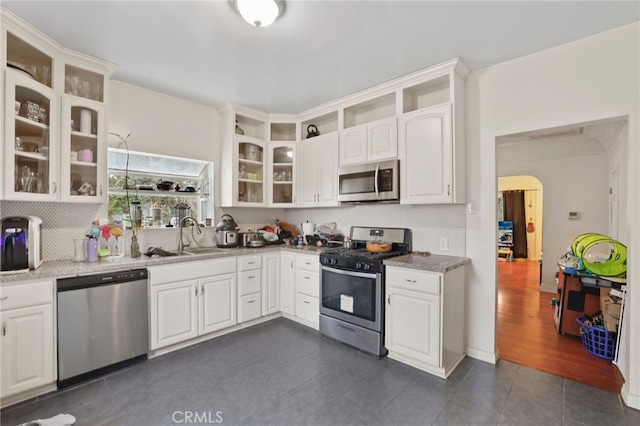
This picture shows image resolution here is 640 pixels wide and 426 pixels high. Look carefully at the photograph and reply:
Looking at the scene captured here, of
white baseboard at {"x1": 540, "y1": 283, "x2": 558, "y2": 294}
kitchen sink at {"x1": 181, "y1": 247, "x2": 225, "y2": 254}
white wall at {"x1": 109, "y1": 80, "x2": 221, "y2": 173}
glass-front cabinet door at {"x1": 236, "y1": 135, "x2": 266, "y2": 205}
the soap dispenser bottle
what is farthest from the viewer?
white baseboard at {"x1": 540, "y1": 283, "x2": 558, "y2": 294}

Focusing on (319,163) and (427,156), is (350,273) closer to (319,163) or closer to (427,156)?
(427,156)

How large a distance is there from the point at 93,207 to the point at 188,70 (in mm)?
1577

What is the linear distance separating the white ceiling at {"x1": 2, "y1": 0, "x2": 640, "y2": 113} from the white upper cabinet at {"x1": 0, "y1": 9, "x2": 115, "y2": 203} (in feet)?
0.49

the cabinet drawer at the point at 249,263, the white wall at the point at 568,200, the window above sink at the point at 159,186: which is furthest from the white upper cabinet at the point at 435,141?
the white wall at the point at 568,200

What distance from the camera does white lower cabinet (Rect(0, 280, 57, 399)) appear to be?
1928mm

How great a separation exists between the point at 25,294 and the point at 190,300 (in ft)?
3.85

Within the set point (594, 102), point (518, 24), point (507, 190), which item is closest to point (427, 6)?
point (518, 24)

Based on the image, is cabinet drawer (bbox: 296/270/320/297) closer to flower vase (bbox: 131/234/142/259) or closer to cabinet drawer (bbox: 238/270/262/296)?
cabinet drawer (bbox: 238/270/262/296)

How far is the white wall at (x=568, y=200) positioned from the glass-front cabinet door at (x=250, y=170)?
477 centimetres

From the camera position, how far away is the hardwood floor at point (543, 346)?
7.86 ft

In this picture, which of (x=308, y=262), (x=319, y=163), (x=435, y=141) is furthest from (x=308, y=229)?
(x=435, y=141)

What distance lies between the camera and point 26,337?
6.57 ft

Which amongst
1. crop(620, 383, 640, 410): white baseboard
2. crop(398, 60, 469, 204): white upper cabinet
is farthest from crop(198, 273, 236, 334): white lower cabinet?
crop(620, 383, 640, 410): white baseboard

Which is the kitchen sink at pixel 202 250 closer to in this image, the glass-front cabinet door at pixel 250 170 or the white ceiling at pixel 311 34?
the glass-front cabinet door at pixel 250 170
